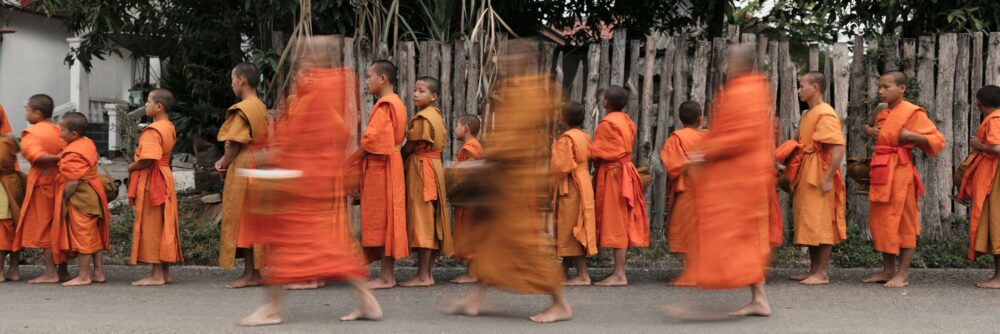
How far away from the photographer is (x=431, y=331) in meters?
5.70

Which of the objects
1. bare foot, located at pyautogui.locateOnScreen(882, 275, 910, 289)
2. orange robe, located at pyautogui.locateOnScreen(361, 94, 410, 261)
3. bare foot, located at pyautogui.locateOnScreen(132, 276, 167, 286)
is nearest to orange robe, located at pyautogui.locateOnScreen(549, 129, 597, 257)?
orange robe, located at pyautogui.locateOnScreen(361, 94, 410, 261)

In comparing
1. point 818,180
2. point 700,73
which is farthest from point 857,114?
point 818,180

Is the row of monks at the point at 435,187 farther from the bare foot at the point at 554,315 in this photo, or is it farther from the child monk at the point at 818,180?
the bare foot at the point at 554,315

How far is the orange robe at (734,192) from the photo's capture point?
5770 millimetres

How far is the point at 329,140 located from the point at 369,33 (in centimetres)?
427

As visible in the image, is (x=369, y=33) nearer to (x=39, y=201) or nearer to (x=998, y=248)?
(x=39, y=201)

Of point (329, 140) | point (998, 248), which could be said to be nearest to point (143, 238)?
point (329, 140)

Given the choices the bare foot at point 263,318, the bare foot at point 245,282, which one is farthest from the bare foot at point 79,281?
the bare foot at point 263,318

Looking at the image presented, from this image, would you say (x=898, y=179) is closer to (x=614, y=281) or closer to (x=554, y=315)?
(x=614, y=281)

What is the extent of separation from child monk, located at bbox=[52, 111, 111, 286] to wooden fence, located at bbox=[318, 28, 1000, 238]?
2.40 metres

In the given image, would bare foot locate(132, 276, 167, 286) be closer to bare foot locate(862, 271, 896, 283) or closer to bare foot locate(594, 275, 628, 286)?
bare foot locate(594, 275, 628, 286)

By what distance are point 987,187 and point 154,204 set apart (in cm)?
628

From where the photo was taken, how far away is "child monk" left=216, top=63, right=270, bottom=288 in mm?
7234

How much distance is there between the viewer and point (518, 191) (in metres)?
5.79
